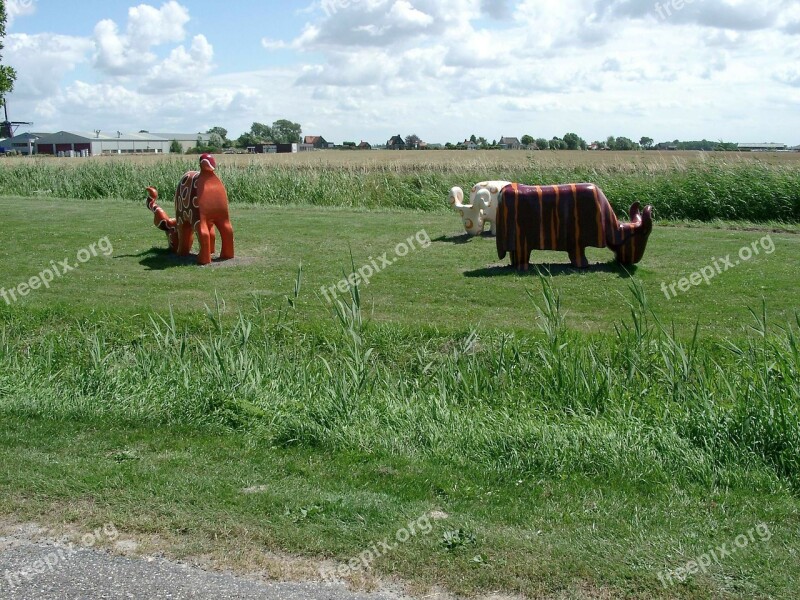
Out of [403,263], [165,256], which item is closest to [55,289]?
[165,256]

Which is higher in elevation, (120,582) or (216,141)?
(216,141)

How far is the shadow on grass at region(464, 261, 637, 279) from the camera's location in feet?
44.8

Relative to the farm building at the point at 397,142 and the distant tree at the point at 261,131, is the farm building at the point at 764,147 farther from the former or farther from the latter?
the distant tree at the point at 261,131

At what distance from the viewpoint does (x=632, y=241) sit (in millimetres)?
13820

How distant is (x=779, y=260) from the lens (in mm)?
14773

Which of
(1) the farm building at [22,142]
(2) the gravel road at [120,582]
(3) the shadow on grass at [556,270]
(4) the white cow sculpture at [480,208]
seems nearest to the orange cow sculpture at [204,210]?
(3) the shadow on grass at [556,270]

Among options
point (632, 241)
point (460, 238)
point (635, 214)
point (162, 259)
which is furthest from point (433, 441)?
point (460, 238)

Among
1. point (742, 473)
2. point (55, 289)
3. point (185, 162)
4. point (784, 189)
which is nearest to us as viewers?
point (742, 473)

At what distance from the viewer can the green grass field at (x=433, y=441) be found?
4453 mm

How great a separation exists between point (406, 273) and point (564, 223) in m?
2.74

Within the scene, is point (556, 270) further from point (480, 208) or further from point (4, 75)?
point (4, 75)

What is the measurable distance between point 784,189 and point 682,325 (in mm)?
12343

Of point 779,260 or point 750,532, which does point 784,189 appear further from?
point 750,532

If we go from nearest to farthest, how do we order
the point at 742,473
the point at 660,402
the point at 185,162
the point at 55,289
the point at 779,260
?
the point at 742,473 → the point at 660,402 → the point at 55,289 → the point at 779,260 → the point at 185,162
